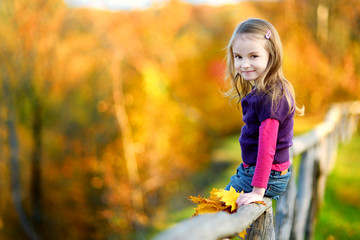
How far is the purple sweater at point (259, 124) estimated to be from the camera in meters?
1.84

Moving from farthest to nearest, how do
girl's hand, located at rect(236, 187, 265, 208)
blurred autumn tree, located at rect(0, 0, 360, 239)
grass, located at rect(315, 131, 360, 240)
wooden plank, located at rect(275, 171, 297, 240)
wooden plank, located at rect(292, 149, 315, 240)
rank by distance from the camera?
blurred autumn tree, located at rect(0, 0, 360, 239) → grass, located at rect(315, 131, 360, 240) → wooden plank, located at rect(292, 149, 315, 240) → wooden plank, located at rect(275, 171, 297, 240) → girl's hand, located at rect(236, 187, 265, 208)

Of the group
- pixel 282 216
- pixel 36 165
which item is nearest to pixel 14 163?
pixel 36 165

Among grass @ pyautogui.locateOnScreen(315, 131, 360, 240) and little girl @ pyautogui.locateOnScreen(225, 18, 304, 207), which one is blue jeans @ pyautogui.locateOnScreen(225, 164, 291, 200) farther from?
grass @ pyautogui.locateOnScreen(315, 131, 360, 240)

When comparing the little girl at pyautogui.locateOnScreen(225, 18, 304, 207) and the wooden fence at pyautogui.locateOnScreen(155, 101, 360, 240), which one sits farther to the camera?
the little girl at pyautogui.locateOnScreen(225, 18, 304, 207)

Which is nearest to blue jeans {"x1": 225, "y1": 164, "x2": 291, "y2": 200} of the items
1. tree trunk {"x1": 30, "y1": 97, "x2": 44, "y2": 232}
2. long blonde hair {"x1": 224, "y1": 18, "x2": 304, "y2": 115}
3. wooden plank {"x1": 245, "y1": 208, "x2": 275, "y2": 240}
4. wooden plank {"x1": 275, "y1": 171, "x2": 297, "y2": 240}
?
wooden plank {"x1": 245, "y1": 208, "x2": 275, "y2": 240}

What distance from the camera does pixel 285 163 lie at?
2.03 meters

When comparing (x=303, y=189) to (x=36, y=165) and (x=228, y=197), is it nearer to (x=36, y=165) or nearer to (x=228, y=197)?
(x=228, y=197)

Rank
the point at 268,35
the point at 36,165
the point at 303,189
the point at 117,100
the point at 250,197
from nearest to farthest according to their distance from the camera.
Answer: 1. the point at 250,197
2. the point at 268,35
3. the point at 303,189
4. the point at 117,100
5. the point at 36,165

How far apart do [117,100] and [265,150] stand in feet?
29.2

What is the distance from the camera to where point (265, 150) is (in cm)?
182

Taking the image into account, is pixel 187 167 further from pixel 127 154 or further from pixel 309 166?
pixel 309 166

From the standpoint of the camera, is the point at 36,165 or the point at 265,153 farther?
the point at 36,165

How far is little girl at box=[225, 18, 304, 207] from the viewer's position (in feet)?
5.98

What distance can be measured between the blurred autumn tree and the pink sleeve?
881 cm
